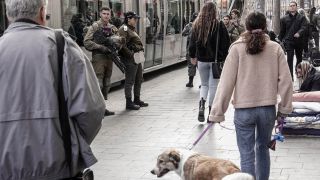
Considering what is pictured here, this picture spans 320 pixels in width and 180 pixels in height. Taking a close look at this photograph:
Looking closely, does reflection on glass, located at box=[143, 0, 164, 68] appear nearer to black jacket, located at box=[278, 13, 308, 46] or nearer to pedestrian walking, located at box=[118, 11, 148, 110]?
black jacket, located at box=[278, 13, 308, 46]

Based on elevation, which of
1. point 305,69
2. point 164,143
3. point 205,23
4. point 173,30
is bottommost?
point 164,143

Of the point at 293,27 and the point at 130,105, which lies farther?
the point at 293,27

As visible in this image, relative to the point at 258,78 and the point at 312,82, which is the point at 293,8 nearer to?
the point at 312,82

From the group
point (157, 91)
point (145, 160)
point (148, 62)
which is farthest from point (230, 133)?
point (148, 62)

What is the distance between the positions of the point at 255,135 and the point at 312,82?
160 inches

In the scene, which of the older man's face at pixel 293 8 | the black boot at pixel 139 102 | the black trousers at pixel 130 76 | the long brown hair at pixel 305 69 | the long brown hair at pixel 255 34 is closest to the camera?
the long brown hair at pixel 255 34

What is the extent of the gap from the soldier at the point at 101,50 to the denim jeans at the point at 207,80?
1686 mm

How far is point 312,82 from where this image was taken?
8.63m

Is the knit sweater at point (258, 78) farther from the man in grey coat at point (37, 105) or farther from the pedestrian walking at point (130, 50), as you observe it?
the pedestrian walking at point (130, 50)

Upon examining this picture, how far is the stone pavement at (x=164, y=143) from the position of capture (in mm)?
6016

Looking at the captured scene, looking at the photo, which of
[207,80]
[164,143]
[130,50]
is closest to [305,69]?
[207,80]

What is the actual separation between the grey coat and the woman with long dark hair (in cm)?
209

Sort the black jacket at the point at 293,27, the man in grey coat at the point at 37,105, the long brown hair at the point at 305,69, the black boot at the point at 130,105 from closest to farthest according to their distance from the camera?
1. the man in grey coat at the point at 37,105
2. the long brown hair at the point at 305,69
3. the black boot at the point at 130,105
4. the black jacket at the point at 293,27

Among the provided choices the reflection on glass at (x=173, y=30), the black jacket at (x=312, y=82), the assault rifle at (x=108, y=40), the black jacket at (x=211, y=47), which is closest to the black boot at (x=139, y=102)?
the assault rifle at (x=108, y=40)
